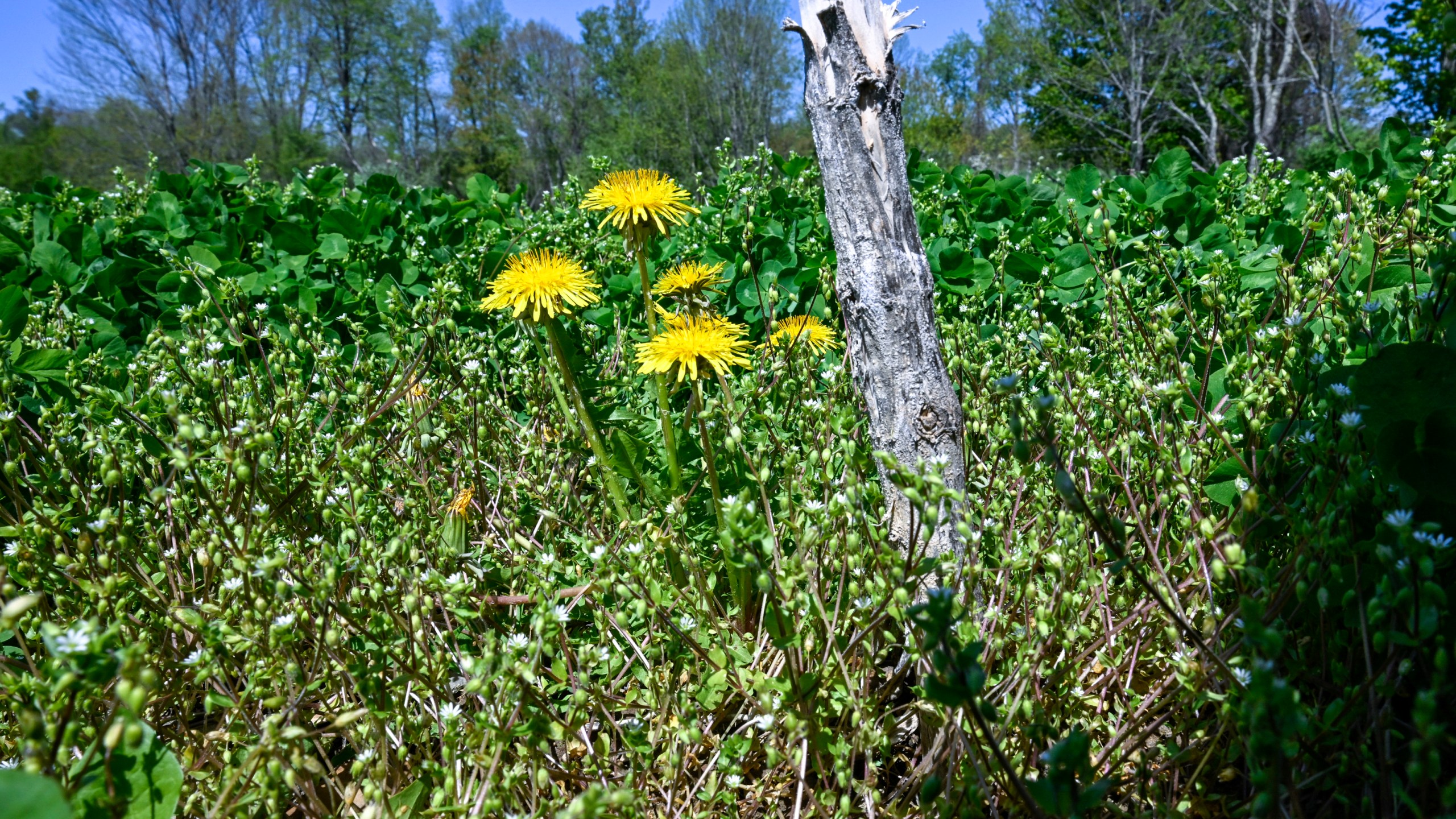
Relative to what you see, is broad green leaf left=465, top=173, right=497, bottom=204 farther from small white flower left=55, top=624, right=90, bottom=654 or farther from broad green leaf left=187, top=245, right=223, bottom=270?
small white flower left=55, top=624, right=90, bottom=654

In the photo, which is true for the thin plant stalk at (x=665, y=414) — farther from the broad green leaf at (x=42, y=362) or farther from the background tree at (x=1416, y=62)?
the background tree at (x=1416, y=62)

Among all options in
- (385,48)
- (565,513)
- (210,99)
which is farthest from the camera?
(385,48)

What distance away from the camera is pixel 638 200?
74.1 inches

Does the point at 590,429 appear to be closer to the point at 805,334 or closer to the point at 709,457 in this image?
the point at 709,457

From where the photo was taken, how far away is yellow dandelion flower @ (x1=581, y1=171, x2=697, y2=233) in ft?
6.17

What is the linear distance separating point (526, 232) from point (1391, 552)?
9.82 feet

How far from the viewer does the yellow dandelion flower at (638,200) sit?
1.88 m

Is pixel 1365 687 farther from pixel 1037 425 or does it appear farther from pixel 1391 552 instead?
pixel 1037 425

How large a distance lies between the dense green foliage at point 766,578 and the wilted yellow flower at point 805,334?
0.26 feet

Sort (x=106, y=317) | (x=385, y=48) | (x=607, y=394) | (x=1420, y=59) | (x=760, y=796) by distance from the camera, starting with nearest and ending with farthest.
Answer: (x=760, y=796), (x=607, y=394), (x=106, y=317), (x=1420, y=59), (x=385, y=48)

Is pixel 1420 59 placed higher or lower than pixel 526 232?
higher

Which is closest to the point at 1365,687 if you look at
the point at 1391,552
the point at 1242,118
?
the point at 1391,552

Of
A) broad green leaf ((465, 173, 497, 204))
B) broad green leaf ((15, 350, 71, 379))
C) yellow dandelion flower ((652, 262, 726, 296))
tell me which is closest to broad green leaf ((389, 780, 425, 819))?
yellow dandelion flower ((652, 262, 726, 296))

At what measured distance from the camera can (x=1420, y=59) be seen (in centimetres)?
1400
